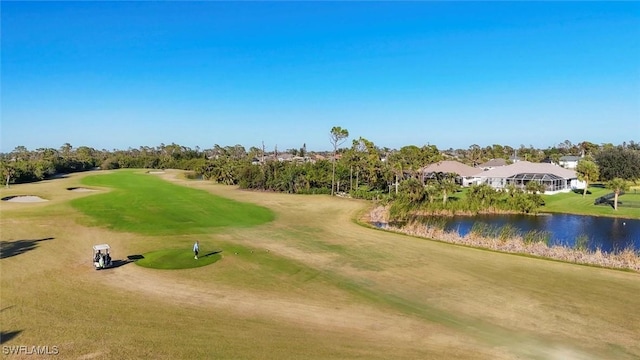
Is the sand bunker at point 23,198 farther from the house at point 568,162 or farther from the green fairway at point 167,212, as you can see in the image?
the house at point 568,162

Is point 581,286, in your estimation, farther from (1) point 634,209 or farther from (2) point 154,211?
(2) point 154,211

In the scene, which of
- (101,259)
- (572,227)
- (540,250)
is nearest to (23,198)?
(101,259)

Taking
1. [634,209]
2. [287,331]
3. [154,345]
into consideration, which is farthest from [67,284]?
[634,209]

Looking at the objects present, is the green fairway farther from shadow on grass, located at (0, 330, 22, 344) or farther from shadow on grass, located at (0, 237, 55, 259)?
shadow on grass, located at (0, 330, 22, 344)

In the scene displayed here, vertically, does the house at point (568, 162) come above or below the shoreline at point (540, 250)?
above

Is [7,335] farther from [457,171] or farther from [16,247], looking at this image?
[457,171]

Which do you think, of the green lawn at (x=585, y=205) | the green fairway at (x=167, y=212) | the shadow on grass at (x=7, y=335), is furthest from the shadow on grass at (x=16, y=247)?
the green lawn at (x=585, y=205)

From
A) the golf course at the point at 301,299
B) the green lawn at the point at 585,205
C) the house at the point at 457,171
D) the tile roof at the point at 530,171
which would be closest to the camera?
the golf course at the point at 301,299
